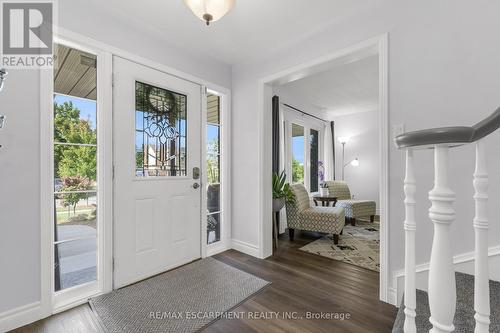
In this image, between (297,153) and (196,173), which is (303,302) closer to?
(196,173)

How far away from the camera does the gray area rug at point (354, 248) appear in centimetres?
268

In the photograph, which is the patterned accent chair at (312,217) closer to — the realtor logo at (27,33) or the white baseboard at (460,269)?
the white baseboard at (460,269)

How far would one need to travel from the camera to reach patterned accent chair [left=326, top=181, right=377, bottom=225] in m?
4.26

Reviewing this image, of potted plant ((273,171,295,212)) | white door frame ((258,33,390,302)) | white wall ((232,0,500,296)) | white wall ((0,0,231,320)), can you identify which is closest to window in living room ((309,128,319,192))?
potted plant ((273,171,295,212))

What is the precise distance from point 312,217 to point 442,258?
272 cm

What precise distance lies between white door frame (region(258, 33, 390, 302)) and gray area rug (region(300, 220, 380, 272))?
26.3 inches

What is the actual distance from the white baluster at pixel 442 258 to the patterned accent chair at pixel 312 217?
263 cm

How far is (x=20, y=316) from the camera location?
5.16 ft

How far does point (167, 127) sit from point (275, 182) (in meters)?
1.56

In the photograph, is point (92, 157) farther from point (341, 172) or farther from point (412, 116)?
point (341, 172)

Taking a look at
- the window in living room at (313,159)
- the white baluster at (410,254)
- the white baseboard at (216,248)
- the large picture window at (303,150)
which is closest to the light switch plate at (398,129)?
the white baluster at (410,254)

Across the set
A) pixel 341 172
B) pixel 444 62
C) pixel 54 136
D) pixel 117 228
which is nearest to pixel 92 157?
pixel 54 136

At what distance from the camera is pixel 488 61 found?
1.47 meters

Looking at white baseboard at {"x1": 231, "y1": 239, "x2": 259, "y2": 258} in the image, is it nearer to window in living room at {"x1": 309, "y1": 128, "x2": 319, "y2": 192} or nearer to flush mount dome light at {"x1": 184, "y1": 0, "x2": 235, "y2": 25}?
flush mount dome light at {"x1": 184, "y1": 0, "x2": 235, "y2": 25}
